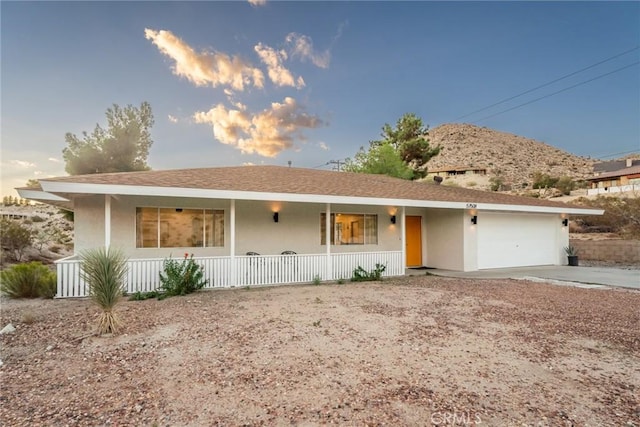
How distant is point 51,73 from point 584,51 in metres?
33.7

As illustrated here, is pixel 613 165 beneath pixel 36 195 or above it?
above

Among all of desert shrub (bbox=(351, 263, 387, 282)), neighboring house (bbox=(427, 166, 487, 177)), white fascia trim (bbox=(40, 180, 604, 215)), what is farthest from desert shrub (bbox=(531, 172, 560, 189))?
desert shrub (bbox=(351, 263, 387, 282))

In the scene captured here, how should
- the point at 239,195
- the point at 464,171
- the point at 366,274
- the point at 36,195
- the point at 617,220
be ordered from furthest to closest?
the point at 464,171 → the point at 617,220 → the point at 366,274 → the point at 239,195 → the point at 36,195

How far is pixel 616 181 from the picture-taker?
4016 centimetres

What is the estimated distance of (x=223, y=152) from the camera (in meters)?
18.3

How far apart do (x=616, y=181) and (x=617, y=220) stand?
93.7ft

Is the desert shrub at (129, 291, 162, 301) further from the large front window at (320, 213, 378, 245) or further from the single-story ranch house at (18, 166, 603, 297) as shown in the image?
the large front window at (320, 213, 378, 245)

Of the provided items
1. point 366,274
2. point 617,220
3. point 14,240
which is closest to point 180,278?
point 366,274

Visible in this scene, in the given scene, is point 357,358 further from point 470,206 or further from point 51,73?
point 51,73

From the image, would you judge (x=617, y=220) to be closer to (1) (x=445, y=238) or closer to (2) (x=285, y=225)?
(1) (x=445, y=238)

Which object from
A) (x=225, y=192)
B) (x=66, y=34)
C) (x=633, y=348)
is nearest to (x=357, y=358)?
(x=633, y=348)

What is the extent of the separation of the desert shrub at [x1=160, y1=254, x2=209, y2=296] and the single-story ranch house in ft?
1.07

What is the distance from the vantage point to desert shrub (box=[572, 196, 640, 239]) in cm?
1808

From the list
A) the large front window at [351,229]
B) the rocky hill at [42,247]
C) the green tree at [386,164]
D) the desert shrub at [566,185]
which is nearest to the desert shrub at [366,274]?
the large front window at [351,229]
